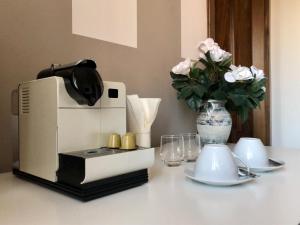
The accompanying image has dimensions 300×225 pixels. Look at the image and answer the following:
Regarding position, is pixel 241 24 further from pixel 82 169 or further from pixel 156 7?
pixel 82 169

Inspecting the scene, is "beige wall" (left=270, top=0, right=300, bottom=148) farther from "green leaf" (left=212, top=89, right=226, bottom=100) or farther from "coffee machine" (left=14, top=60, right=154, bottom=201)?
"coffee machine" (left=14, top=60, right=154, bottom=201)

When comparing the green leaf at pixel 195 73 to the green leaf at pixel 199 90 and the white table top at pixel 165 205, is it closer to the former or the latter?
the green leaf at pixel 199 90

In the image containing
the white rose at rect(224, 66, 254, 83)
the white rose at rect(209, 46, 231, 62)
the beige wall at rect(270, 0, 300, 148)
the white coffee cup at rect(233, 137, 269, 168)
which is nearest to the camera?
the white coffee cup at rect(233, 137, 269, 168)

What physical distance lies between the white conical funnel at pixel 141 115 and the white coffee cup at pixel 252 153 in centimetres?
31

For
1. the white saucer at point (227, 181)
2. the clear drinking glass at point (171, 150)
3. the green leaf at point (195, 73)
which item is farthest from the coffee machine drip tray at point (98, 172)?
the green leaf at point (195, 73)

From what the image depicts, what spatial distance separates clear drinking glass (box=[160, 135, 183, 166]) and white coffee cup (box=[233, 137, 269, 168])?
Answer: 208 mm

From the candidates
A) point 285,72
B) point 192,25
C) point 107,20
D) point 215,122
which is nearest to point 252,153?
point 215,122

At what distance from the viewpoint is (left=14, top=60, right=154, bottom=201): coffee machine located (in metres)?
0.54

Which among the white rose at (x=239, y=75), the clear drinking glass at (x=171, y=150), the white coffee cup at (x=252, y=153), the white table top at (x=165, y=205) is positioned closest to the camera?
the white table top at (x=165, y=205)

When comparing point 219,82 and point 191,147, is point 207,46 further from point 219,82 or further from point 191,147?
point 191,147

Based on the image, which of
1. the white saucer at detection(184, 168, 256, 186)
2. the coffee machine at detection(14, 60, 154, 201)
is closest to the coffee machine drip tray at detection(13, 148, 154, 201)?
the coffee machine at detection(14, 60, 154, 201)

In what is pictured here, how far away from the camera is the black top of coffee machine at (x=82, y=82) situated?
0.58 meters

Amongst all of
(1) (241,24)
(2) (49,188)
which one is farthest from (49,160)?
(1) (241,24)

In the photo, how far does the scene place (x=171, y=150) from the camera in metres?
0.95
